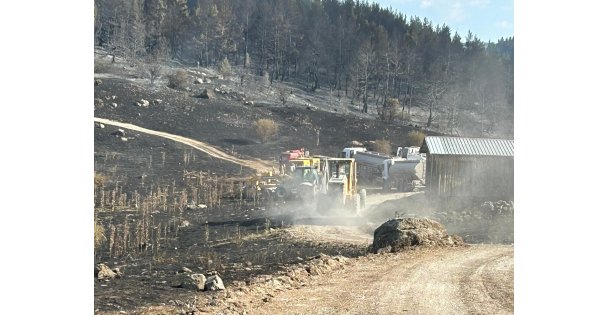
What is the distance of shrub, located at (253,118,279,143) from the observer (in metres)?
41.6

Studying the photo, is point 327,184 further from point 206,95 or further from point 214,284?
point 206,95

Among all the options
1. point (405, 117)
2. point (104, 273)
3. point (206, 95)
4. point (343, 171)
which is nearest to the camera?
point (104, 273)

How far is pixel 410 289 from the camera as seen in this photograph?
1319 cm

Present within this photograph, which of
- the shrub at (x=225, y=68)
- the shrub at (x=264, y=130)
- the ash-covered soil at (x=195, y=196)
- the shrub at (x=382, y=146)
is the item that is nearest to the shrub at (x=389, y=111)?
the ash-covered soil at (x=195, y=196)

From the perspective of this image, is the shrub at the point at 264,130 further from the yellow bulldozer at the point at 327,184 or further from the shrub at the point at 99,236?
the shrub at the point at 99,236

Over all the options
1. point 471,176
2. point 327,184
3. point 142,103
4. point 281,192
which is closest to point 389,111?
point 142,103

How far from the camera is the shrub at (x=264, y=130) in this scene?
136 ft

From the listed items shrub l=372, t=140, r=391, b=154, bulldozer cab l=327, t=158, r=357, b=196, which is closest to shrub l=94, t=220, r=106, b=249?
bulldozer cab l=327, t=158, r=357, b=196

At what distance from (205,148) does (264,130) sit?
467 cm

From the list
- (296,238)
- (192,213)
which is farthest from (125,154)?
(296,238)

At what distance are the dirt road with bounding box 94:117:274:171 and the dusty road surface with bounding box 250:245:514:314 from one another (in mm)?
21409

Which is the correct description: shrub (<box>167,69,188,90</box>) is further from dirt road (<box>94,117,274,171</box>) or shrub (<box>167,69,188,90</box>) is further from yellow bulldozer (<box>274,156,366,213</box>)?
yellow bulldozer (<box>274,156,366,213</box>)

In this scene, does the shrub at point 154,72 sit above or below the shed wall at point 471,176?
above

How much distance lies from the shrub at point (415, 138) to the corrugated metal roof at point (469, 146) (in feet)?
55.9
